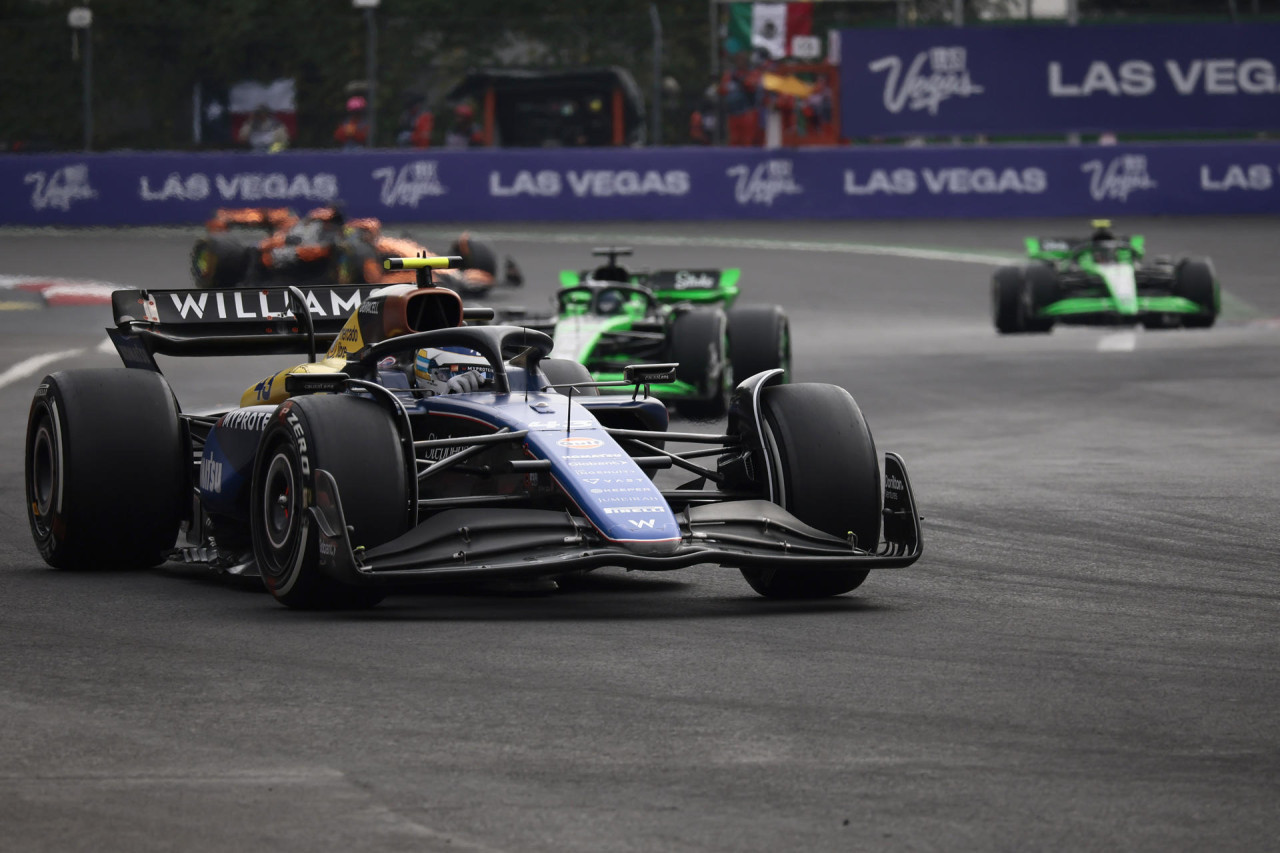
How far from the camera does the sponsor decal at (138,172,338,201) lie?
123 feet

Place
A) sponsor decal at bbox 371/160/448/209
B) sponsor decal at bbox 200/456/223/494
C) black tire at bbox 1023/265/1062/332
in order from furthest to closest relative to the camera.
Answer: sponsor decal at bbox 371/160/448/209, black tire at bbox 1023/265/1062/332, sponsor decal at bbox 200/456/223/494

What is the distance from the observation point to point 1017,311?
2522 centimetres

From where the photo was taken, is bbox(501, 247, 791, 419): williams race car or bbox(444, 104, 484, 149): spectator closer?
bbox(501, 247, 791, 419): williams race car

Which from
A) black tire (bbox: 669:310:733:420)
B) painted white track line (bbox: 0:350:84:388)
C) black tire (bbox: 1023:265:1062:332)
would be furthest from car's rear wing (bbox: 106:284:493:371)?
black tire (bbox: 1023:265:1062:332)

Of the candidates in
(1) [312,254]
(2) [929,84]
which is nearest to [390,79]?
(2) [929,84]

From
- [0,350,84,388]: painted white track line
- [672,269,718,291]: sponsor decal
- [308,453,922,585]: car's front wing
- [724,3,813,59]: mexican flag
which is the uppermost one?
[724,3,813,59]: mexican flag

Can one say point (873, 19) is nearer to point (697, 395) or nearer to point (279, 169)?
point (279, 169)

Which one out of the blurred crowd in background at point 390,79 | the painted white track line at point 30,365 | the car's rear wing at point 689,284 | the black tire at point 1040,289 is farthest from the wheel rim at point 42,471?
the blurred crowd in background at point 390,79

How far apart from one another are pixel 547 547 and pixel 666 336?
969 centimetres

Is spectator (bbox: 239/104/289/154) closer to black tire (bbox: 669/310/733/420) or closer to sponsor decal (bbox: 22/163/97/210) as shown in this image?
sponsor decal (bbox: 22/163/97/210)

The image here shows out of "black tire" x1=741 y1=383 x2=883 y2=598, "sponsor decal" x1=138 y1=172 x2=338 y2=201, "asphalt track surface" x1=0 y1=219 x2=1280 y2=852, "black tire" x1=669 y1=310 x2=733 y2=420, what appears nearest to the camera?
"asphalt track surface" x1=0 y1=219 x2=1280 y2=852

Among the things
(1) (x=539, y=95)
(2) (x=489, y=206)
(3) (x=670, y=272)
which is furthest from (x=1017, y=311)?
(1) (x=539, y=95)

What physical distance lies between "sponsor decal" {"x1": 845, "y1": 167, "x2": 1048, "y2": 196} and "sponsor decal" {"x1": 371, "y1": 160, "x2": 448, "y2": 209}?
717cm

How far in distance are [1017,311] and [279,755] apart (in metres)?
20.1
